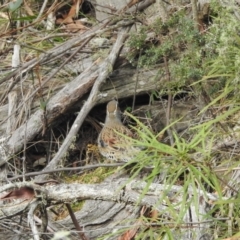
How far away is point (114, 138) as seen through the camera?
18.1 ft

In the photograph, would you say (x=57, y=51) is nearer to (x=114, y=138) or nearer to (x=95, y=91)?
(x=95, y=91)

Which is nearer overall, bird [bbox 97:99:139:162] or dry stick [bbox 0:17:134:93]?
bird [bbox 97:99:139:162]

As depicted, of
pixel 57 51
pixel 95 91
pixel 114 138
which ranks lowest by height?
pixel 114 138

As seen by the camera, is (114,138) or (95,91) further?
(95,91)

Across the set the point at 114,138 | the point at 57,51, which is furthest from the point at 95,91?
the point at 57,51

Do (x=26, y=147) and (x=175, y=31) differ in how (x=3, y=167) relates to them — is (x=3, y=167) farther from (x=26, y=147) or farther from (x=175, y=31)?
(x=175, y=31)

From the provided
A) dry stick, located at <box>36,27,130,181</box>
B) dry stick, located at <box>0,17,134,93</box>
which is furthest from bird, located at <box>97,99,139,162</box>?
dry stick, located at <box>0,17,134,93</box>

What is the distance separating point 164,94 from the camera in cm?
569

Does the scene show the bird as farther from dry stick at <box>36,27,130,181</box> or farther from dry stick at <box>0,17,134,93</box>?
dry stick at <box>0,17,134,93</box>

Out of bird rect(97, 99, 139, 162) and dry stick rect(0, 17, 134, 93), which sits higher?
dry stick rect(0, 17, 134, 93)

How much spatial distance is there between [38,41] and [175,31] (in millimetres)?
1306

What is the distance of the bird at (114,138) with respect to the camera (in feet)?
17.4

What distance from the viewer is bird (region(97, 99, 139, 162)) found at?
5305 mm

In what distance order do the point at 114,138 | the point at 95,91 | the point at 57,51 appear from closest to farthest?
the point at 114,138 < the point at 95,91 < the point at 57,51
